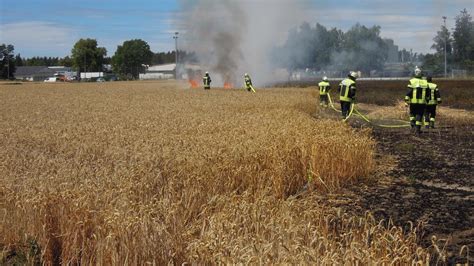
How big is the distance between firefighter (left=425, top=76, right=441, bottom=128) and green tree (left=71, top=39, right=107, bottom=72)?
12878cm

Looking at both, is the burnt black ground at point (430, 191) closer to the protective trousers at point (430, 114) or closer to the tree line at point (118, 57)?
the protective trousers at point (430, 114)

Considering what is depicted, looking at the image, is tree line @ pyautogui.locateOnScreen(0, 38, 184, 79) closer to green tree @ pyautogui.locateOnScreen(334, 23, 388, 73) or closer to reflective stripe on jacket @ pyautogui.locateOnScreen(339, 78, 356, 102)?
green tree @ pyautogui.locateOnScreen(334, 23, 388, 73)

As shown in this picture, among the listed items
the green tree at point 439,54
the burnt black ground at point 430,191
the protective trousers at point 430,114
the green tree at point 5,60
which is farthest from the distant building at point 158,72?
the burnt black ground at point 430,191

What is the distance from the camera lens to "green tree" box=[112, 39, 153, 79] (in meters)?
150

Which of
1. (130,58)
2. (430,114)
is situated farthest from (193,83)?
(130,58)

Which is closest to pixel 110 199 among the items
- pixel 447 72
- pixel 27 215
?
pixel 27 215

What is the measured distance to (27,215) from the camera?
654 centimetres

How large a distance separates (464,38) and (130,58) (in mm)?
88288

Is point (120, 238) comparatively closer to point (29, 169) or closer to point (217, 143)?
point (29, 169)

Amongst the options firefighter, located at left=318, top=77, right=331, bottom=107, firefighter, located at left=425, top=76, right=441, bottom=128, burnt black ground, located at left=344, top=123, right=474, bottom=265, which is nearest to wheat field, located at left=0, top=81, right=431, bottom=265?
burnt black ground, located at left=344, top=123, right=474, bottom=265

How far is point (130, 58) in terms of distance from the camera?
5974 inches

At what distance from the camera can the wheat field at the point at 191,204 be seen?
17.6ft

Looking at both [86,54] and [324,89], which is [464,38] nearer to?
[324,89]

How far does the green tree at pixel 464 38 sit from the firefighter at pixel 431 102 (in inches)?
2813
